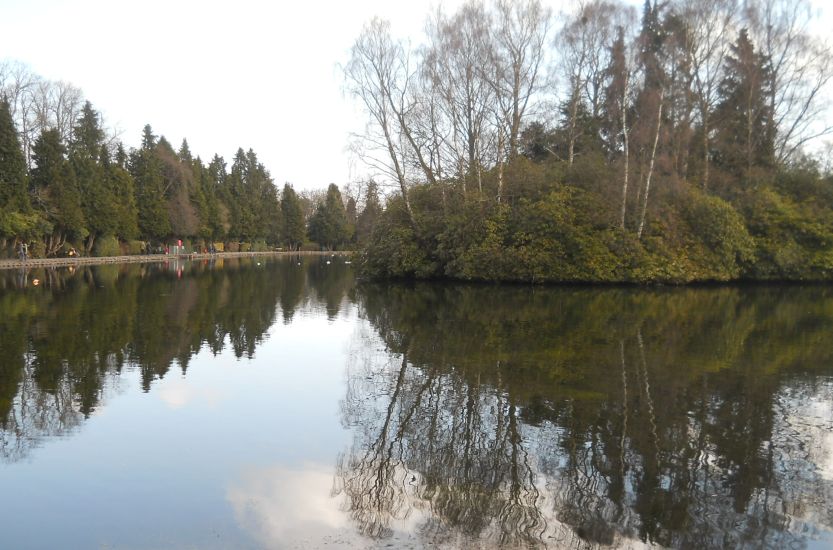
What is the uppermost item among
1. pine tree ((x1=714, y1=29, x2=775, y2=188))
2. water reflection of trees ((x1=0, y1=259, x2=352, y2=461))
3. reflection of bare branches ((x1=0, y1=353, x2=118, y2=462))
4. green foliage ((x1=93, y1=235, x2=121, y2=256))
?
pine tree ((x1=714, y1=29, x2=775, y2=188))

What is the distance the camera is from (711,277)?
28.0 meters

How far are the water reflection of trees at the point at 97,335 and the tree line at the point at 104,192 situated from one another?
12.7 meters

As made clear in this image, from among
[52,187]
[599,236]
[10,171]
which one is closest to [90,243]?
[52,187]

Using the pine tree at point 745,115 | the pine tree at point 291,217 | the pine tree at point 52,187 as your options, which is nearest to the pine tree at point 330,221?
the pine tree at point 291,217

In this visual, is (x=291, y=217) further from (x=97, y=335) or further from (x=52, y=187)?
(x=97, y=335)

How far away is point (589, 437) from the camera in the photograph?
20.5 ft

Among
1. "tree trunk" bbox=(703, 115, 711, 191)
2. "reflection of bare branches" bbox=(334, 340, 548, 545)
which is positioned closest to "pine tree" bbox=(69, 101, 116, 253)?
"tree trunk" bbox=(703, 115, 711, 191)

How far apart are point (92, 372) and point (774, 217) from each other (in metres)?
30.7

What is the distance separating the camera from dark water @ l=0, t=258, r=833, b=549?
444cm

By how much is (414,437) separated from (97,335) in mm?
8897

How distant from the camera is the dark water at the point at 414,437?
4441 mm

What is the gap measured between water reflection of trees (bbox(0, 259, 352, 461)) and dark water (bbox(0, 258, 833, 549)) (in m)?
0.07

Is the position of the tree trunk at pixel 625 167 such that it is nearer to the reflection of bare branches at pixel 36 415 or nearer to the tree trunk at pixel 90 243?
the reflection of bare branches at pixel 36 415

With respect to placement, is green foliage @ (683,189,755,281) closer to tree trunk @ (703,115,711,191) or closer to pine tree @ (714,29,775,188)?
tree trunk @ (703,115,711,191)
